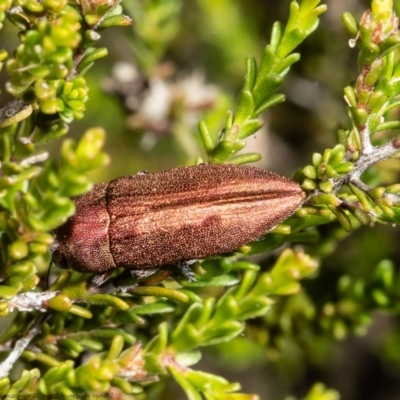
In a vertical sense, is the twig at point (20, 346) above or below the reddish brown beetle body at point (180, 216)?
below

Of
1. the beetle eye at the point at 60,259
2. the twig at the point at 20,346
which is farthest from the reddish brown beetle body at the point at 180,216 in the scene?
the twig at the point at 20,346

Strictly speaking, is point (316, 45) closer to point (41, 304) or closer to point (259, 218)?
point (259, 218)

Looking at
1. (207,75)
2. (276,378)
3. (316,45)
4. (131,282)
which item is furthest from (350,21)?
(276,378)

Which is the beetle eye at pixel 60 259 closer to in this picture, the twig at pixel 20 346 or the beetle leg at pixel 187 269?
the twig at pixel 20 346

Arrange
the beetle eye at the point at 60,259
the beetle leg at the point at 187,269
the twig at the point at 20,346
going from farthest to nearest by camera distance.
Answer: the beetle eye at the point at 60,259 → the beetle leg at the point at 187,269 → the twig at the point at 20,346

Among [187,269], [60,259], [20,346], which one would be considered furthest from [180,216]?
[20,346]

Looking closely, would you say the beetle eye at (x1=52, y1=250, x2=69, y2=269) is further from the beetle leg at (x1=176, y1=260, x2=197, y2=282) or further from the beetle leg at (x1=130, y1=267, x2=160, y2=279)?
the beetle leg at (x1=176, y1=260, x2=197, y2=282)
